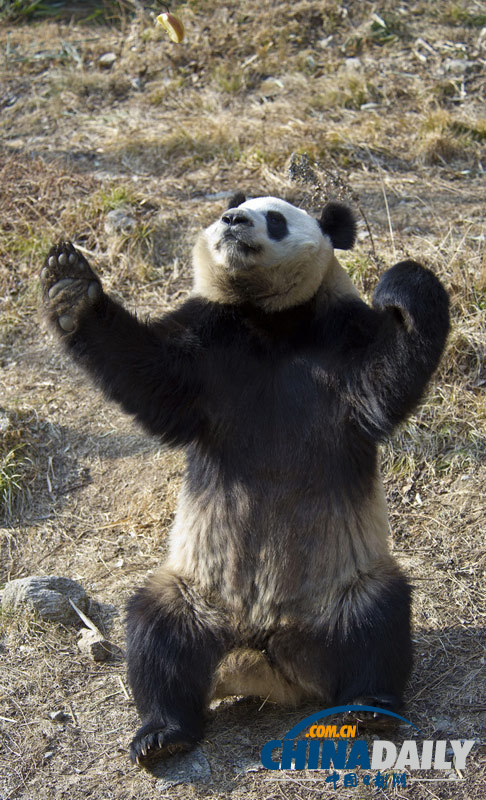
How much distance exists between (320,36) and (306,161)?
3.68 m

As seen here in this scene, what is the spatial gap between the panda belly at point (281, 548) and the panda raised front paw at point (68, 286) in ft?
3.71

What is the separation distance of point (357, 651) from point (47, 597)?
197cm

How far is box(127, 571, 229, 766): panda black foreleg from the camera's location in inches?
166

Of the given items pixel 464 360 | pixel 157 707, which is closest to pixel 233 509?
pixel 157 707

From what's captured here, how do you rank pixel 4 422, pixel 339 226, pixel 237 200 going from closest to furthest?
pixel 339 226 < pixel 237 200 < pixel 4 422

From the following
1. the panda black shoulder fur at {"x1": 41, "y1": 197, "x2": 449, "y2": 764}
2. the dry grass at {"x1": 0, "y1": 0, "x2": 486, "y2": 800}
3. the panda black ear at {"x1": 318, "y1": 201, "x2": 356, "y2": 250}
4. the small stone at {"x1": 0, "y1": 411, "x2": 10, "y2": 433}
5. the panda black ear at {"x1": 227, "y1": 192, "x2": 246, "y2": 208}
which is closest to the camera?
the panda black shoulder fur at {"x1": 41, "y1": 197, "x2": 449, "y2": 764}

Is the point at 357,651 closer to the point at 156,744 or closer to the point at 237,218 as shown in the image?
the point at 156,744

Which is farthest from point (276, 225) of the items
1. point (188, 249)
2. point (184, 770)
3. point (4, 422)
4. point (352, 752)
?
point (188, 249)

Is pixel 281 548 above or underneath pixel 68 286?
underneath

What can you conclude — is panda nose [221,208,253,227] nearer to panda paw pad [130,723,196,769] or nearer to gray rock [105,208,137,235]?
panda paw pad [130,723,196,769]

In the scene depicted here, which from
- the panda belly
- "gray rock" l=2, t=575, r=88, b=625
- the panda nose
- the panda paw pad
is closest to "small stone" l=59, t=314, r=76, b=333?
the panda nose

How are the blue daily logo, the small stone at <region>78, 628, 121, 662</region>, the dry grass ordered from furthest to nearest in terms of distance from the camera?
the small stone at <region>78, 628, 121, 662</region>, the dry grass, the blue daily logo

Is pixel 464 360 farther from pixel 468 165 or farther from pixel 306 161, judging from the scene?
pixel 468 165

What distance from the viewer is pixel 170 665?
171 inches
